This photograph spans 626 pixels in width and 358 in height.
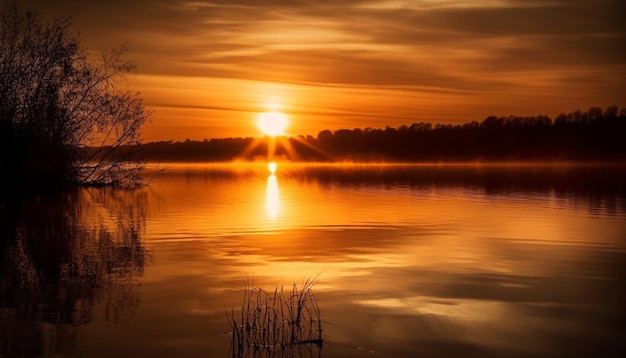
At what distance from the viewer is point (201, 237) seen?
24562 millimetres

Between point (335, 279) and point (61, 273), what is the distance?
6.94 m

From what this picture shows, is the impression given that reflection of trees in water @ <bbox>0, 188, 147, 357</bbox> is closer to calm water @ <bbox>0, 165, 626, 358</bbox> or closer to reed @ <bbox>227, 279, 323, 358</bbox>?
calm water @ <bbox>0, 165, 626, 358</bbox>

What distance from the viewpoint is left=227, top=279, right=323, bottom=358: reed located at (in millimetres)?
10859

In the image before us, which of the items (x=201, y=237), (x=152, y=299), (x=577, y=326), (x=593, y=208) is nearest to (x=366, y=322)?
(x=577, y=326)

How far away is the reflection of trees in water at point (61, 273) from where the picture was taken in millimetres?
11555

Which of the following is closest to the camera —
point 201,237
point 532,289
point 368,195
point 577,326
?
Result: point 577,326

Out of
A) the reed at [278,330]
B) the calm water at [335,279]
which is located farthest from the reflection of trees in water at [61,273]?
the reed at [278,330]

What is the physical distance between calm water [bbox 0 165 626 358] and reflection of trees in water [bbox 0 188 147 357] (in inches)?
2.2

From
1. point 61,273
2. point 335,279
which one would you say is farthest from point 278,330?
point 61,273

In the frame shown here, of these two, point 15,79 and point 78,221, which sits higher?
point 15,79

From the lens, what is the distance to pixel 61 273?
55.1ft

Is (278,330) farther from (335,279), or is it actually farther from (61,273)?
(61,273)

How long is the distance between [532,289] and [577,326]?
125 inches

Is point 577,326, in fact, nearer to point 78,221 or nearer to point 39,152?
point 78,221
